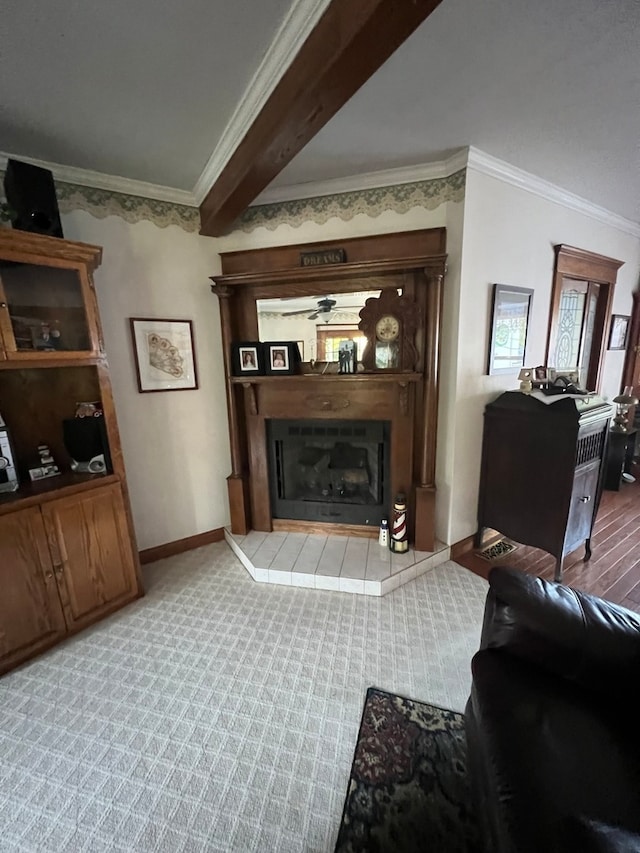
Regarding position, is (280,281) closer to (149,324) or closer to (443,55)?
(149,324)

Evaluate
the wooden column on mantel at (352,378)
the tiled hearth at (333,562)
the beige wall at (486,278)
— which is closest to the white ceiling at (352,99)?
the beige wall at (486,278)

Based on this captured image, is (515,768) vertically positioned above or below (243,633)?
above

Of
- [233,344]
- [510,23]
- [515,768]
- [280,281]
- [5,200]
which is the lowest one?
[515,768]

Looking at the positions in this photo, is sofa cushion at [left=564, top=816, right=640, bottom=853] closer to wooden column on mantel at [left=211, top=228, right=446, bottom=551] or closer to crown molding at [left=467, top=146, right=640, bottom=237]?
wooden column on mantel at [left=211, top=228, right=446, bottom=551]

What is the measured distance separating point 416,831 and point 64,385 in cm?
252

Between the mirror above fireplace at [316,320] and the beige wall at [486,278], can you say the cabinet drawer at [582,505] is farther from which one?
the mirror above fireplace at [316,320]

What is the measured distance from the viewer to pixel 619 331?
3.42m

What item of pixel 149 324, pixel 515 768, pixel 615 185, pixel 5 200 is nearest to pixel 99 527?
pixel 149 324

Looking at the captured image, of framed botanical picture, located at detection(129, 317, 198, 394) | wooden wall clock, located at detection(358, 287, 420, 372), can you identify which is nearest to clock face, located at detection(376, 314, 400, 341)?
wooden wall clock, located at detection(358, 287, 420, 372)

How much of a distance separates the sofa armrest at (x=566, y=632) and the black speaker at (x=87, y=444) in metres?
2.01

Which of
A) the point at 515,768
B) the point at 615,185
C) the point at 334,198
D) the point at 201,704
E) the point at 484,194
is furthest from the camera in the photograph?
the point at 615,185

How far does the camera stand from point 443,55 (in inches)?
48.5

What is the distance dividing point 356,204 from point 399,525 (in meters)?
2.08

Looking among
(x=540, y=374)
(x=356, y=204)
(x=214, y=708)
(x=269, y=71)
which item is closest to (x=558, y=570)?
(x=540, y=374)
